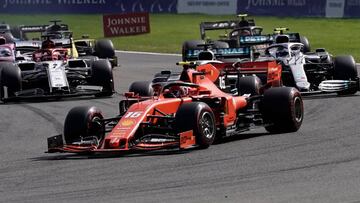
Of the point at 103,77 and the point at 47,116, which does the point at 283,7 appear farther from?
the point at 47,116

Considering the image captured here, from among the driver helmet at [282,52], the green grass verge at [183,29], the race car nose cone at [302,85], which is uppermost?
the driver helmet at [282,52]

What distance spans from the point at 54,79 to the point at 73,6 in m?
38.6

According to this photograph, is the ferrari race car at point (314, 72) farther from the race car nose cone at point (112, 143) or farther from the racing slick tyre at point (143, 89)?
the race car nose cone at point (112, 143)

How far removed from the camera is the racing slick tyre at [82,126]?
1460cm

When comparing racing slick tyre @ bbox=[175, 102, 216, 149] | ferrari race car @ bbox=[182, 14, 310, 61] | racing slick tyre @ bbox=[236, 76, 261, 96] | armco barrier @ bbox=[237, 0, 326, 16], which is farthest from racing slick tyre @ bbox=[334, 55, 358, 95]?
armco barrier @ bbox=[237, 0, 326, 16]

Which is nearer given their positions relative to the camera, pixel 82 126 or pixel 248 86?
pixel 82 126

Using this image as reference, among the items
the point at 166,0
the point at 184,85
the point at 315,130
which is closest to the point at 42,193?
the point at 184,85

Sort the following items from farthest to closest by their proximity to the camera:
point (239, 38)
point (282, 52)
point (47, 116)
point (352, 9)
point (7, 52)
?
1. point (352, 9)
2. point (7, 52)
3. point (239, 38)
4. point (282, 52)
5. point (47, 116)

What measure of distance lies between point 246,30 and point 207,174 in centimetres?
2073

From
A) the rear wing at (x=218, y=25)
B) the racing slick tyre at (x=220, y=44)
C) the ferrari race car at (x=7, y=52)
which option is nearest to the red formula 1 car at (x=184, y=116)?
the ferrari race car at (x=7, y=52)

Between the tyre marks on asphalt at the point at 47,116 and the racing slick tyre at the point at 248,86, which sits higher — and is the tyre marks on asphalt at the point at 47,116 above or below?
below

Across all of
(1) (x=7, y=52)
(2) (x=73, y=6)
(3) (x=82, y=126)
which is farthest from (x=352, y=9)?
(3) (x=82, y=126)

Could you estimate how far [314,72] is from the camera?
2370cm

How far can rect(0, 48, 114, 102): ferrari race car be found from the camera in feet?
78.1
